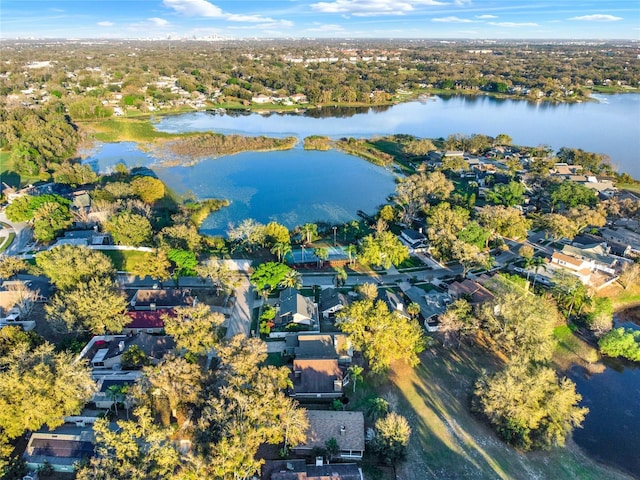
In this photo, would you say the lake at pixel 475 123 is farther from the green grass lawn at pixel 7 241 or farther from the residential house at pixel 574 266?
the green grass lawn at pixel 7 241

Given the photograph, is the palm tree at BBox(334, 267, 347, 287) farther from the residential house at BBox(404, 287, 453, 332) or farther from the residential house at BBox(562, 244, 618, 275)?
the residential house at BBox(562, 244, 618, 275)

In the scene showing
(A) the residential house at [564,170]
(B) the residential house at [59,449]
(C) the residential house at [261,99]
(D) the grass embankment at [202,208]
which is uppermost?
(C) the residential house at [261,99]

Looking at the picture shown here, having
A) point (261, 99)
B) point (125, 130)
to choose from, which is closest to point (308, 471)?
point (125, 130)

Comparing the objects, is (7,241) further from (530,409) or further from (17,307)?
(530,409)

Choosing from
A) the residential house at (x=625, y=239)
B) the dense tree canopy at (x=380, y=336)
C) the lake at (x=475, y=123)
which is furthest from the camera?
the lake at (x=475, y=123)

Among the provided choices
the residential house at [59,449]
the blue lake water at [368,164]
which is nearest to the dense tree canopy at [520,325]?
the blue lake water at [368,164]

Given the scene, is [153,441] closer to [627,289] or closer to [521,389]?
[521,389]

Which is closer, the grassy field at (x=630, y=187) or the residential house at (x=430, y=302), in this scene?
the residential house at (x=430, y=302)
